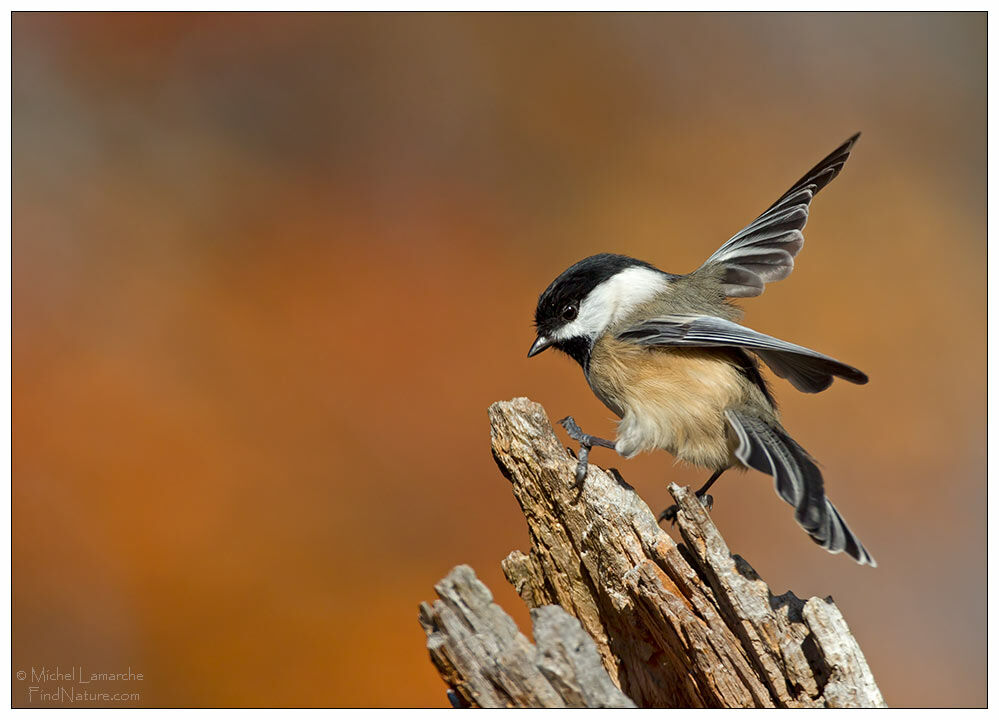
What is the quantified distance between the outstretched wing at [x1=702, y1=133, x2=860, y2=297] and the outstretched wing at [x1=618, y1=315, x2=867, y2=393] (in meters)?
0.23

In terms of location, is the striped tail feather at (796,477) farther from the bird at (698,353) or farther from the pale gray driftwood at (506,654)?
the pale gray driftwood at (506,654)

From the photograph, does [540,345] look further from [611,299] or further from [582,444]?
[582,444]

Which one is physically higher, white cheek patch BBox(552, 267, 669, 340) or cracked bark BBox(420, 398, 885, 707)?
white cheek patch BBox(552, 267, 669, 340)

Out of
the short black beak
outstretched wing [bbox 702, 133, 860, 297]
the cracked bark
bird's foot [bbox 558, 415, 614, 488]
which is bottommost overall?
the cracked bark

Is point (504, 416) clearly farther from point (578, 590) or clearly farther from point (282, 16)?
point (282, 16)

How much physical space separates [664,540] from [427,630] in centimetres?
51

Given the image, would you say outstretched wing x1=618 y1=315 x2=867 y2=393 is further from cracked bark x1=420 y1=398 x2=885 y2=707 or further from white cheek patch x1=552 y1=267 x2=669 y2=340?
cracked bark x1=420 y1=398 x2=885 y2=707

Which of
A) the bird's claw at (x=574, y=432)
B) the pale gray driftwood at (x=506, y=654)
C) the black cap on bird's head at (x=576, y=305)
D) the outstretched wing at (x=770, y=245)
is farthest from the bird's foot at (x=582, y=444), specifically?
the outstretched wing at (x=770, y=245)

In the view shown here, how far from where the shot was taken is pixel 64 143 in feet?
12.3

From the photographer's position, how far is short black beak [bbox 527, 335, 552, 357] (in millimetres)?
2023

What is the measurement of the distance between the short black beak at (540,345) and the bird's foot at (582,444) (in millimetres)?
269

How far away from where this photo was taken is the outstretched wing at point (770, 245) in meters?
1.93

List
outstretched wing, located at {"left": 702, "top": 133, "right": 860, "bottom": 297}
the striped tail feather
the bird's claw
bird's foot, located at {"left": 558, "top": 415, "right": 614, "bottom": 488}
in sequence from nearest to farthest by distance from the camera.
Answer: the striped tail feather, bird's foot, located at {"left": 558, "top": 415, "right": 614, "bottom": 488}, the bird's claw, outstretched wing, located at {"left": 702, "top": 133, "right": 860, "bottom": 297}

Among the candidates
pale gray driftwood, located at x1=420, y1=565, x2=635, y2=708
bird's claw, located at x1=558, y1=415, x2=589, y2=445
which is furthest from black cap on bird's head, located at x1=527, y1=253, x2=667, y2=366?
pale gray driftwood, located at x1=420, y1=565, x2=635, y2=708
